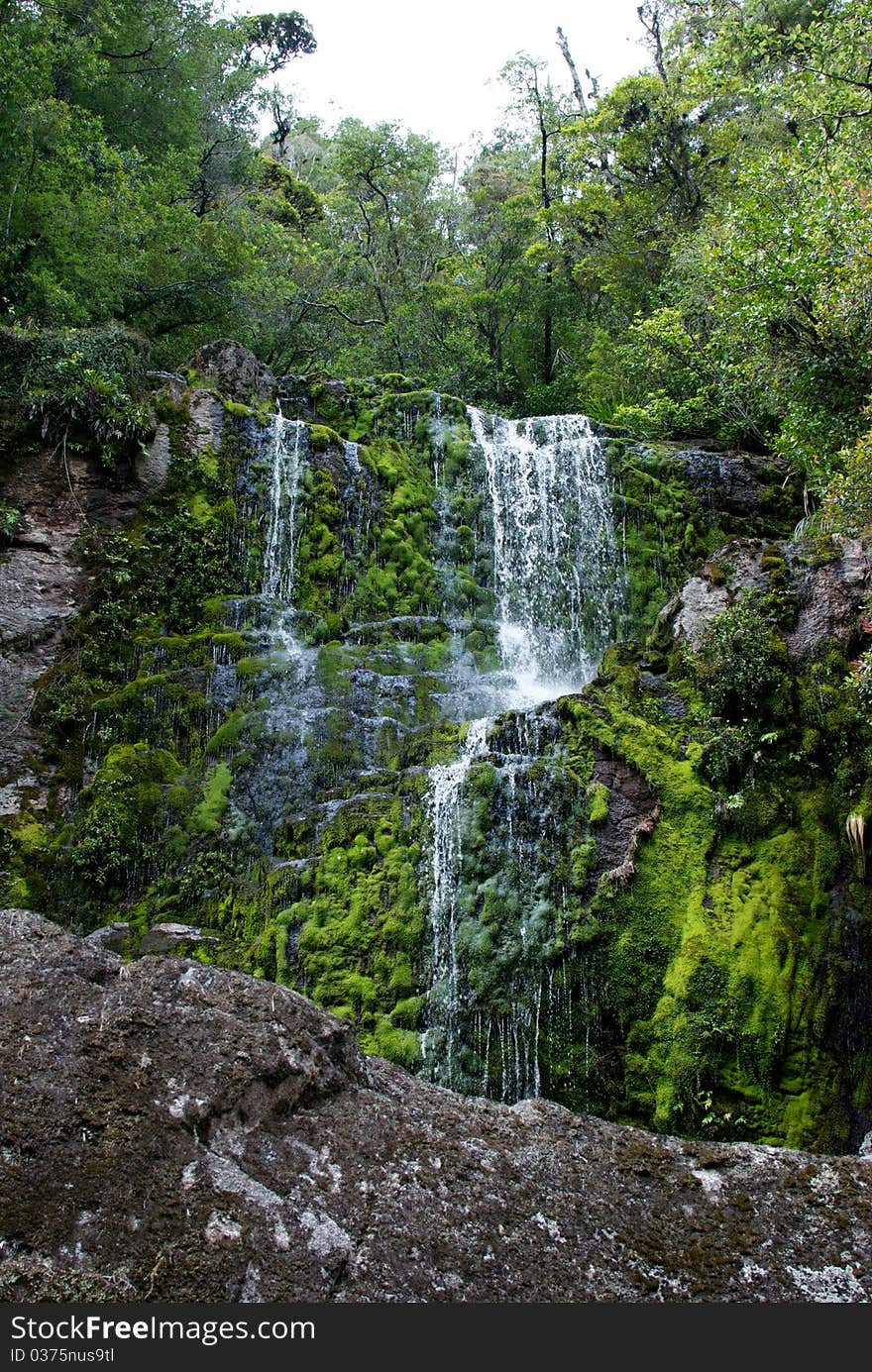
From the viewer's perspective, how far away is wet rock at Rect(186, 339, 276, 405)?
16.4 metres

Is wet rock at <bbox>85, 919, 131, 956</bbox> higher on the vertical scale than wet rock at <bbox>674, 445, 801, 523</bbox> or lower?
lower

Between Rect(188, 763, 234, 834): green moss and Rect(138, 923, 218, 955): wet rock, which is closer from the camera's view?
Rect(138, 923, 218, 955): wet rock

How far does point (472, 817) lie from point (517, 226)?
748 inches

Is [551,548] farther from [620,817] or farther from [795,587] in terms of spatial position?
[620,817]

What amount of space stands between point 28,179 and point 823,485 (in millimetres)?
13807

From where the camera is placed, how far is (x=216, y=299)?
19.3 m

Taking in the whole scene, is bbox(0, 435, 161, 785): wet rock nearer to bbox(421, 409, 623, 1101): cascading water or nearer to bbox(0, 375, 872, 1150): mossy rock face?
bbox(0, 375, 872, 1150): mossy rock face

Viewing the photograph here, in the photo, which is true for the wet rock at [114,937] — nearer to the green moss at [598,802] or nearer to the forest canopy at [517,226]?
the green moss at [598,802]

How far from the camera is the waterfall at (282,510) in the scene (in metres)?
14.6

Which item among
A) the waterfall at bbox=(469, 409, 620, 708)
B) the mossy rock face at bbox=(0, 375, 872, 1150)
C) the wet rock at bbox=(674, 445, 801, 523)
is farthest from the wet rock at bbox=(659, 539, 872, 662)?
the wet rock at bbox=(674, 445, 801, 523)

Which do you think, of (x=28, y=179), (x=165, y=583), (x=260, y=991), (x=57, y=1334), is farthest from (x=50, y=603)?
(x=57, y=1334)

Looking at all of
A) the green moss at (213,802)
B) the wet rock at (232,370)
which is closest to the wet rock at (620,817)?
the green moss at (213,802)

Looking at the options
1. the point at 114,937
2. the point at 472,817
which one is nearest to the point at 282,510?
the point at 472,817

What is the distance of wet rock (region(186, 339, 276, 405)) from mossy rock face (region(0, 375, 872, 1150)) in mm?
1495
